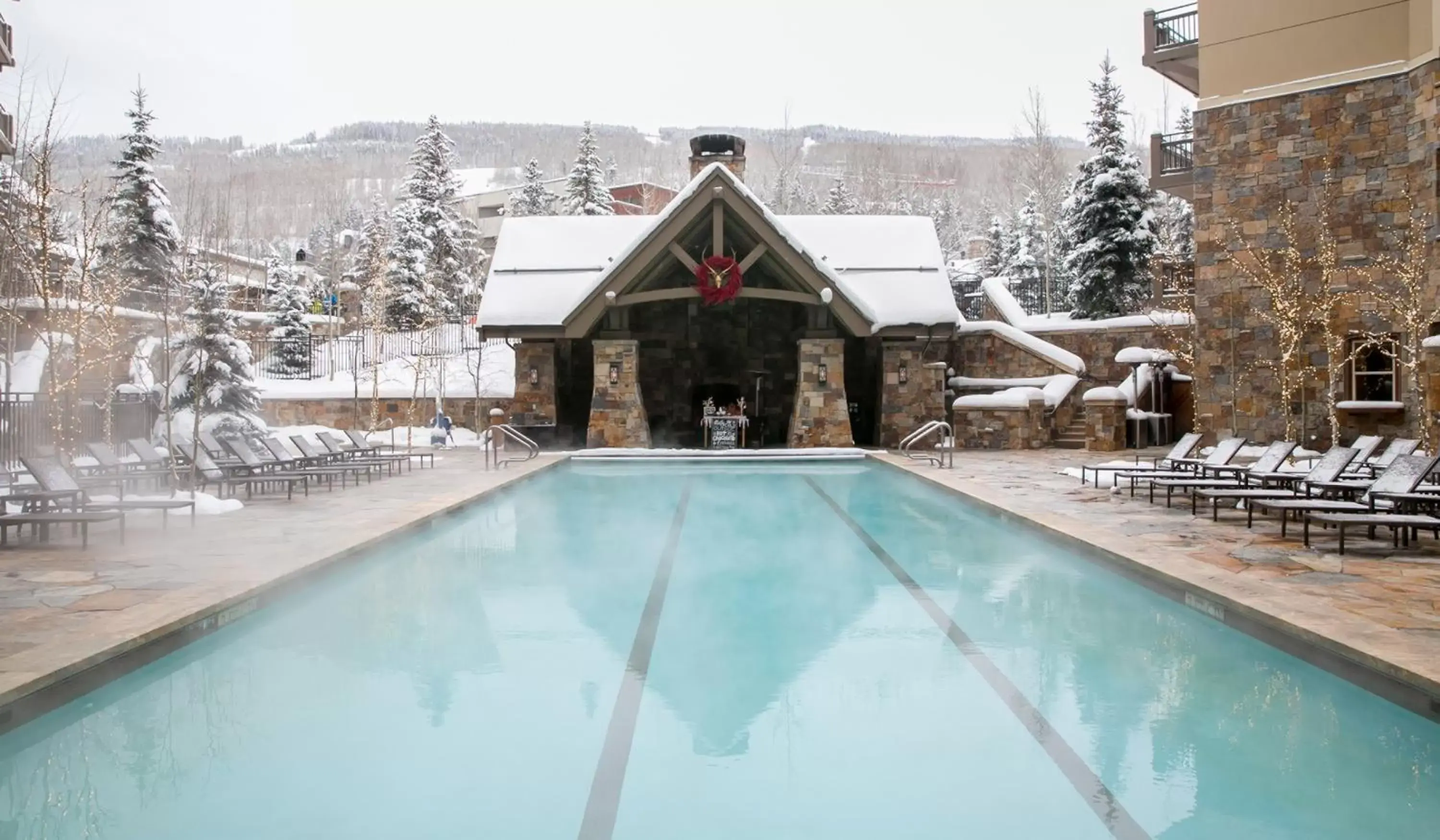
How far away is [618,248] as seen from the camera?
26.9 meters

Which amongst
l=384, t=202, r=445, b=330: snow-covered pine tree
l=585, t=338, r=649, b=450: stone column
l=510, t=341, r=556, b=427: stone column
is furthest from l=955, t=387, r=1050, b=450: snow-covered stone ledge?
l=384, t=202, r=445, b=330: snow-covered pine tree

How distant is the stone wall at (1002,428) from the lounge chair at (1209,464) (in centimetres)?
956

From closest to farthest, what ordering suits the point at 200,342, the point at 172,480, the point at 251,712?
the point at 251,712 → the point at 172,480 → the point at 200,342

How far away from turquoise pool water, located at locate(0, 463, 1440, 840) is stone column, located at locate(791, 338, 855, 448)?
13839 millimetres

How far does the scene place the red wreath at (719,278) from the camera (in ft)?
70.9

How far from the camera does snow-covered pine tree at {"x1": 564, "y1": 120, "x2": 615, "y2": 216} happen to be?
45531 mm

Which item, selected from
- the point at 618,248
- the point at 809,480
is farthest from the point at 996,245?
the point at 809,480

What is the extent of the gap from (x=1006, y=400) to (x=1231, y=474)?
10.6 metres

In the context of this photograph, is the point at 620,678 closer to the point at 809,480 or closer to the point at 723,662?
the point at 723,662

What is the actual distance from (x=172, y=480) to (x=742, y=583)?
7.57 m

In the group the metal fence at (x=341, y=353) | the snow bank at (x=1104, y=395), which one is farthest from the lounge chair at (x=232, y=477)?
the metal fence at (x=341, y=353)

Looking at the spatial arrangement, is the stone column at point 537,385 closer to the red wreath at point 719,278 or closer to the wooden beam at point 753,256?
the red wreath at point 719,278

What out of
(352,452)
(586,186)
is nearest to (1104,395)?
(352,452)

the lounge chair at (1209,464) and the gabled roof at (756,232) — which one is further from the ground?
the gabled roof at (756,232)
